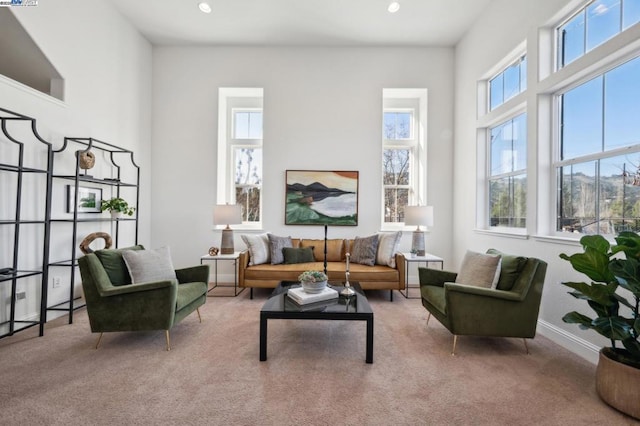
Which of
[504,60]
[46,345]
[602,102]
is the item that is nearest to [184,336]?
[46,345]

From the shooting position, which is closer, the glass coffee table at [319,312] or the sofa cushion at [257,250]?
the glass coffee table at [319,312]

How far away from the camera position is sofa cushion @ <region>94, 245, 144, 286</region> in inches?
104

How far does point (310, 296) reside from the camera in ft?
8.39

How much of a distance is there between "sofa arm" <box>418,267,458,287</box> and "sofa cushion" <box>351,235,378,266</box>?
105cm

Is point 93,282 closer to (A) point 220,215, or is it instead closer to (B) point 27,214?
(B) point 27,214

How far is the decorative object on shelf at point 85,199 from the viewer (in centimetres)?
329

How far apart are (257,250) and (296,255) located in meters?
0.54

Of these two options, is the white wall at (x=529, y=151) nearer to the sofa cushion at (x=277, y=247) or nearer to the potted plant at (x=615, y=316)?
the potted plant at (x=615, y=316)

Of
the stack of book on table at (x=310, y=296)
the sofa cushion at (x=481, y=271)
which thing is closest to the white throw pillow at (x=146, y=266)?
the stack of book on table at (x=310, y=296)

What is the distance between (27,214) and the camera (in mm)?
2830

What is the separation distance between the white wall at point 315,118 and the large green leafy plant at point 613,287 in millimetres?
2932

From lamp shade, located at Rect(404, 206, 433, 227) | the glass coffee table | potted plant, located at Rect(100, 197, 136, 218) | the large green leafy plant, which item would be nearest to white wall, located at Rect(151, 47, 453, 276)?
lamp shade, located at Rect(404, 206, 433, 227)

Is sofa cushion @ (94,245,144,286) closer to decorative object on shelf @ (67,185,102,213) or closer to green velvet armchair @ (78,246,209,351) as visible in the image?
green velvet armchair @ (78,246,209,351)

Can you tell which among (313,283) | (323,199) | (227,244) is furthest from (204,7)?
(313,283)
